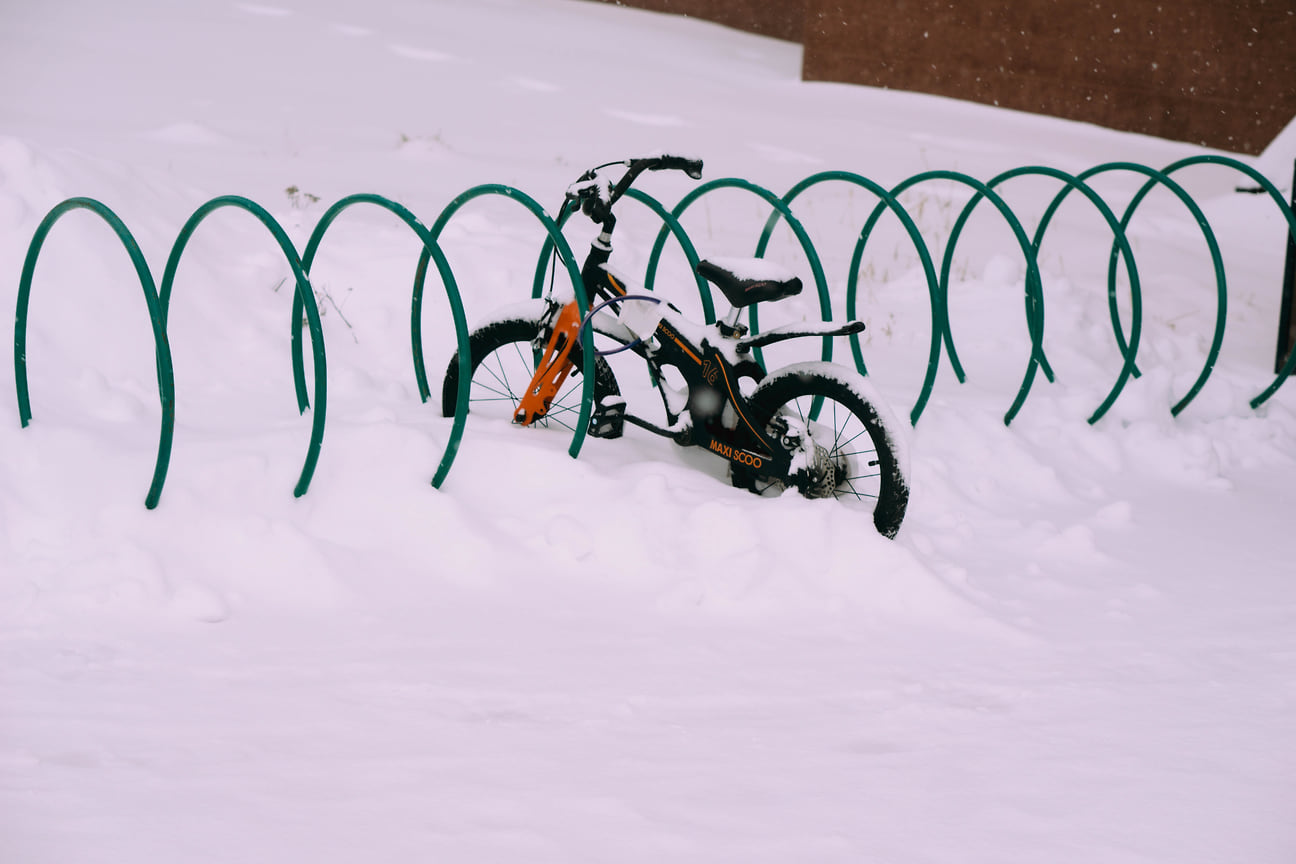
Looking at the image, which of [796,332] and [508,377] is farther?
[508,377]

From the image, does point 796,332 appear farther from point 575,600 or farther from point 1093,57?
point 1093,57

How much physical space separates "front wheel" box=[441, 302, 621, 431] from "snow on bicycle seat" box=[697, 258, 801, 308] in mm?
539

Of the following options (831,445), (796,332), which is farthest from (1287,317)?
(796,332)

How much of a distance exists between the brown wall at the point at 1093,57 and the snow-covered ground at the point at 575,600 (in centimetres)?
521

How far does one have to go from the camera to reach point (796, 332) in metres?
3.74

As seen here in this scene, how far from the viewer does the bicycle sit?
3654 mm

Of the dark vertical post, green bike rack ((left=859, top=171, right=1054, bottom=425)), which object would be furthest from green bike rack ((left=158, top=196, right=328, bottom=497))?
the dark vertical post

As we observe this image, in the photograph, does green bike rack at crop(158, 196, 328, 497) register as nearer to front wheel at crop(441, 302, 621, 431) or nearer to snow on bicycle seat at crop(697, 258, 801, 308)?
front wheel at crop(441, 302, 621, 431)

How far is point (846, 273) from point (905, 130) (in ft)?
12.2

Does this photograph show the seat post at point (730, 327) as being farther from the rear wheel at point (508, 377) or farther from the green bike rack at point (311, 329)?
the green bike rack at point (311, 329)

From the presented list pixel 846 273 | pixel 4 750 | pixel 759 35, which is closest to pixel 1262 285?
pixel 846 273

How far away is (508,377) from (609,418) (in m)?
0.94

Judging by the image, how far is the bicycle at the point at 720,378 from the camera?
12.0 ft

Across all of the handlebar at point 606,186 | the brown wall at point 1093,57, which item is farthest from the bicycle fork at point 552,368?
the brown wall at point 1093,57
